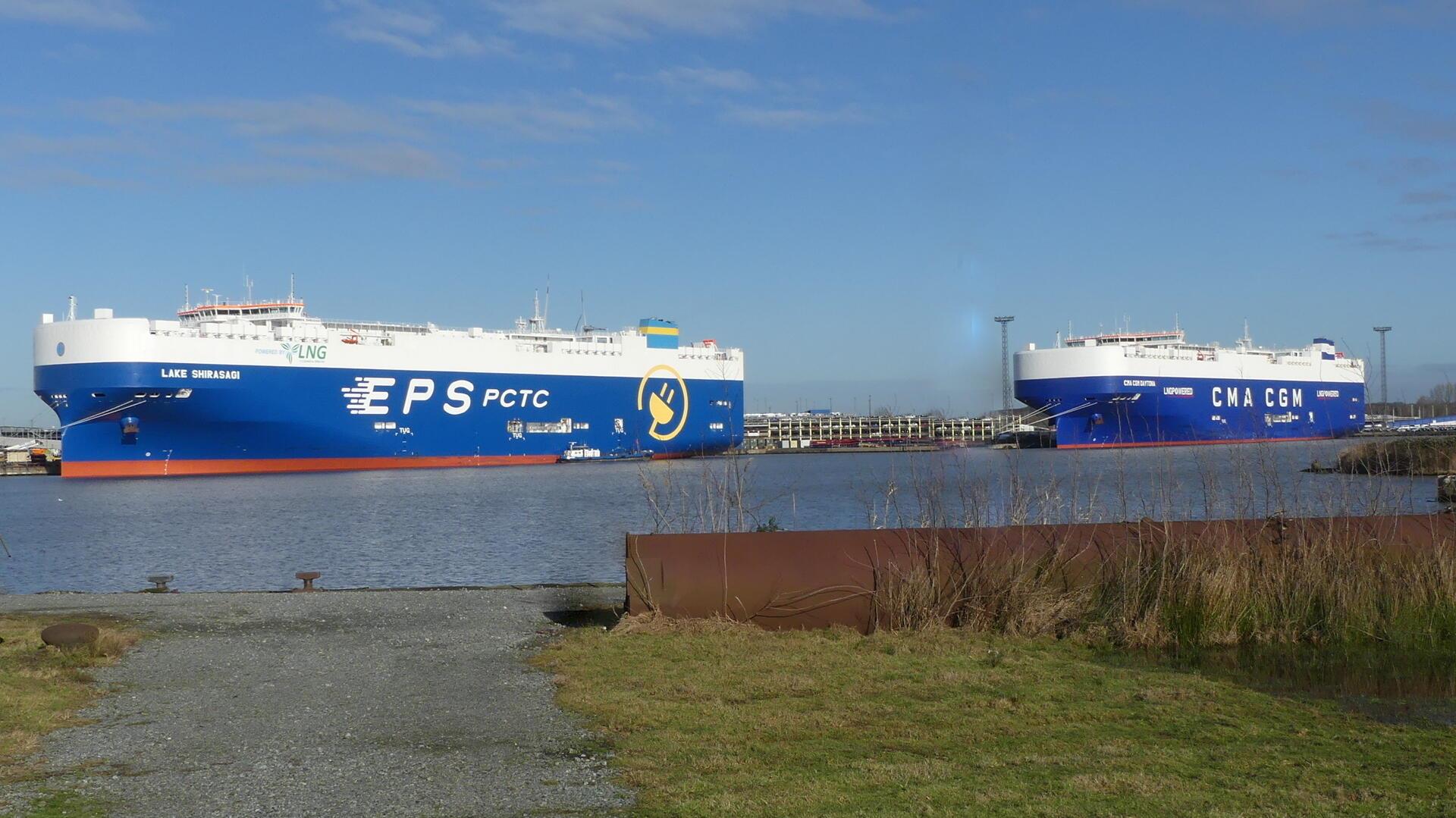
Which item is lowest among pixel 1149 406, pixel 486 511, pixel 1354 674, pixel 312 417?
pixel 486 511

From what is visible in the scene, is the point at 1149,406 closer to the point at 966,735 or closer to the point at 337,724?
the point at 966,735

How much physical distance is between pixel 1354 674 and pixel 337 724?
20.2ft

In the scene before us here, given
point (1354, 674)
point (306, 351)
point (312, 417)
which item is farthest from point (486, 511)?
point (1354, 674)

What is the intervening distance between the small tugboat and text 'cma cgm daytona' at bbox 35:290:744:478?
0.08m

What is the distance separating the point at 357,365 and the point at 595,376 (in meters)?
14.1

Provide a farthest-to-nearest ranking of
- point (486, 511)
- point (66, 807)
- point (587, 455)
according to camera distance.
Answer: point (587, 455) < point (486, 511) < point (66, 807)

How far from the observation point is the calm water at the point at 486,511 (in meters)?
11.6

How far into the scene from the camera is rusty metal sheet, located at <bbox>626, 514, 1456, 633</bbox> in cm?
962

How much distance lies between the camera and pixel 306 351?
181 ft

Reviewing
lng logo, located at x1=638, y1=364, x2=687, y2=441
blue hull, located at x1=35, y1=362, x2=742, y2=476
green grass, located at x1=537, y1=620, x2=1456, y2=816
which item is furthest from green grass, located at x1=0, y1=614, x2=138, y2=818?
lng logo, located at x1=638, y1=364, x2=687, y2=441

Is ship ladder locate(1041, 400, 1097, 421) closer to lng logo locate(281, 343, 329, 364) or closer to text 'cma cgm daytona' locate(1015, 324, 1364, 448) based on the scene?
text 'cma cgm daytona' locate(1015, 324, 1364, 448)

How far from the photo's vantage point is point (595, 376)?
67.6 metres

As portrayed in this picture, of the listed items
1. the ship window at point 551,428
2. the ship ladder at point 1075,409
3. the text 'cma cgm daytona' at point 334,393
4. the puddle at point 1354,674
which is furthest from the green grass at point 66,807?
the ship ladder at point 1075,409

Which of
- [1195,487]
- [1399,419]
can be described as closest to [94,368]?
[1195,487]
